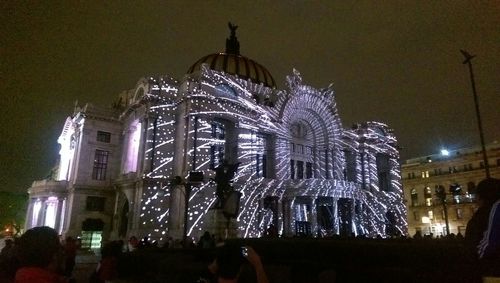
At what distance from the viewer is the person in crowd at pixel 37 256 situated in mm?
2679

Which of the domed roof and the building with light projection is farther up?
the domed roof

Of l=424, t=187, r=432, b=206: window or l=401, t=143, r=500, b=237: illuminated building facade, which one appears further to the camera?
l=424, t=187, r=432, b=206: window

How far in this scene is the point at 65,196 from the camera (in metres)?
34.5

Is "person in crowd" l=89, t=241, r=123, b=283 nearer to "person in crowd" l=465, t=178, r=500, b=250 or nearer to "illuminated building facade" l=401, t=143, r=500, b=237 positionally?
"person in crowd" l=465, t=178, r=500, b=250

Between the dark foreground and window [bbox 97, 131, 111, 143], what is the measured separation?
28.7 m

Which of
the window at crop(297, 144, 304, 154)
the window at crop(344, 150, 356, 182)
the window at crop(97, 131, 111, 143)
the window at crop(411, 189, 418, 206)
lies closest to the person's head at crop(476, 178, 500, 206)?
the window at crop(297, 144, 304, 154)

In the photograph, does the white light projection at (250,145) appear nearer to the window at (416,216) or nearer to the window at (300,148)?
the window at (300,148)

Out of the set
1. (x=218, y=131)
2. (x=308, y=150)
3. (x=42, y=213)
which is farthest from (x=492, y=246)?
(x=42, y=213)

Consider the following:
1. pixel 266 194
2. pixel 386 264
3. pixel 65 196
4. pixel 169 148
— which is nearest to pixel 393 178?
pixel 266 194

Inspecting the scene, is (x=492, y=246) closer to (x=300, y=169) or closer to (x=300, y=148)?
(x=300, y=169)

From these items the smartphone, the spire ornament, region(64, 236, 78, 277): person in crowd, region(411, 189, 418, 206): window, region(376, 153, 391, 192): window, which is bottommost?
region(64, 236, 78, 277): person in crowd

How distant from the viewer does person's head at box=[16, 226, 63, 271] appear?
2.81 m

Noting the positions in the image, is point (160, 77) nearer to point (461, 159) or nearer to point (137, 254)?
point (137, 254)

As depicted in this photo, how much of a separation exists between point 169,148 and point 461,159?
49.1m
